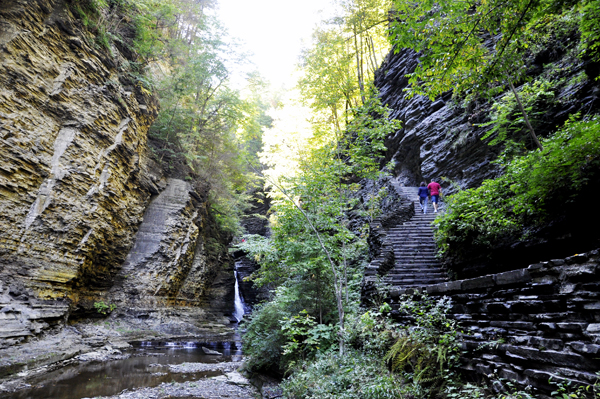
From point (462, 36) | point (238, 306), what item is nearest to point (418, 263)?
point (462, 36)

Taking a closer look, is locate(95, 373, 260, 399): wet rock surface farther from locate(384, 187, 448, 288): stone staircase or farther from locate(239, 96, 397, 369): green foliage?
locate(384, 187, 448, 288): stone staircase

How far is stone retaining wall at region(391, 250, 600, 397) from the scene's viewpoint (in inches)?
102

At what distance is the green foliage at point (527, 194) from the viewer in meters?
3.70

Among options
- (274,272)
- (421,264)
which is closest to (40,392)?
(274,272)

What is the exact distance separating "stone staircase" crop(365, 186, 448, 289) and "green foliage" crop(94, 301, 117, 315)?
12.8 meters

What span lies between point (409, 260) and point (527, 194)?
428 cm

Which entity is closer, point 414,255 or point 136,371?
point 414,255

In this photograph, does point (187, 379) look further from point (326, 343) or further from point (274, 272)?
point (326, 343)

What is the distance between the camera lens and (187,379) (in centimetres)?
867

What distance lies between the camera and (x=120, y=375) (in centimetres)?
849

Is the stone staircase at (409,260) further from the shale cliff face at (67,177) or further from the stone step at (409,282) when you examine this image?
the shale cliff face at (67,177)

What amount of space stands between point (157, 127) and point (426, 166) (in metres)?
16.3

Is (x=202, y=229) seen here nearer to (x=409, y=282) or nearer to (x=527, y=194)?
(x=409, y=282)

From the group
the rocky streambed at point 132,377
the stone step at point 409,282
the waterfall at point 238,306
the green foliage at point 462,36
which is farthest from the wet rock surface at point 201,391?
the waterfall at point 238,306
